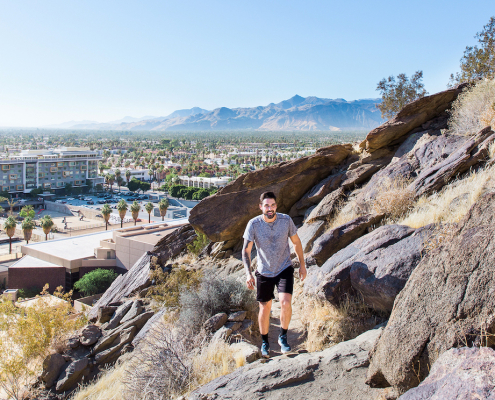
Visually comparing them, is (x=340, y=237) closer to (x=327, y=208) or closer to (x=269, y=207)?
(x=327, y=208)

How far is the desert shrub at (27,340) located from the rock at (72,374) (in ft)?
2.12

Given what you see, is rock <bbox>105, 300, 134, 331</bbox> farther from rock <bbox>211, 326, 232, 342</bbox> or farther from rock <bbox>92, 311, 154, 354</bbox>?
rock <bbox>211, 326, 232, 342</bbox>

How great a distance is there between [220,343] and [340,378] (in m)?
2.15

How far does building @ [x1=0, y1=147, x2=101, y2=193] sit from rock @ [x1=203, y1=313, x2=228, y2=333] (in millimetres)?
94163

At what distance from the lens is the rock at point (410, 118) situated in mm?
11219

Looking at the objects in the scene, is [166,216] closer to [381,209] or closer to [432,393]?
[381,209]

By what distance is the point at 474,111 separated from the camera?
9906mm

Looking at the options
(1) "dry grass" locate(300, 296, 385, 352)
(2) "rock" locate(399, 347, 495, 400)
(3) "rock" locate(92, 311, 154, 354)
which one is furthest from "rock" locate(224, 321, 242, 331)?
(2) "rock" locate(399, 347, 495, 400)

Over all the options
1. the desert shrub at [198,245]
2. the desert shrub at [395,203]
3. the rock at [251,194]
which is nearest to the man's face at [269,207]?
the desert shrub at [395,203]

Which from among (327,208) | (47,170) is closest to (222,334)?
(327,208)

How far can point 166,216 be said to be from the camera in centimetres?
5847

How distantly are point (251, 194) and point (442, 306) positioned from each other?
8290 mm

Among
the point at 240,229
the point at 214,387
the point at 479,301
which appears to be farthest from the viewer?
the point at 240,229

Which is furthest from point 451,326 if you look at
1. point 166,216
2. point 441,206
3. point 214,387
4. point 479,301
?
point 166,216
